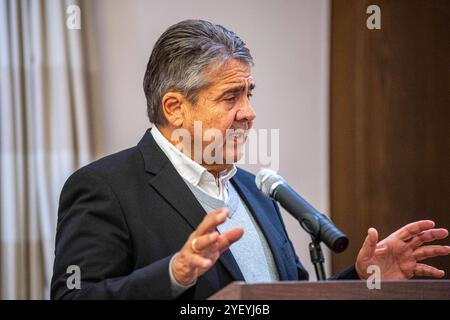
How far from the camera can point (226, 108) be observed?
1.73 m

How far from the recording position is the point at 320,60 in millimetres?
3025

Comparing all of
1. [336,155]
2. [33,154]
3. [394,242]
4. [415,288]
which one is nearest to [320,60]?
[336,155]

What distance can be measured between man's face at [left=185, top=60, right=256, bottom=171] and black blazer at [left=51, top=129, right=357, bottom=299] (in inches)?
5.5

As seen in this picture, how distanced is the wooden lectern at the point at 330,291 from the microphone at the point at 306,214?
0.24 feet

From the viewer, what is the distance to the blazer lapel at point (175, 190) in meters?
1.60

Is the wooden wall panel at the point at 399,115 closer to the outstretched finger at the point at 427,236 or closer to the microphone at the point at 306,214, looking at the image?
the outstretched finger at the point at 427,236

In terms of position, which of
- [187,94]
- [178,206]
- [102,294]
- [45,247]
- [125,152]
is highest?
[187,94]

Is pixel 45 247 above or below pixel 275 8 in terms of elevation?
below

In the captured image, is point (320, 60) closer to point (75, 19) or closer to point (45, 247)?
point (75, 19)

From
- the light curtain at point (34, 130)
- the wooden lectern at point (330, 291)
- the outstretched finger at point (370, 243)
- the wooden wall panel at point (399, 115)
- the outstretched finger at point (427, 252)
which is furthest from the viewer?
the wooden wall panel at point (399, 115)

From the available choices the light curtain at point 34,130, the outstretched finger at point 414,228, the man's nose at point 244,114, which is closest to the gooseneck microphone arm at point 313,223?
the man's nose at point 244,114

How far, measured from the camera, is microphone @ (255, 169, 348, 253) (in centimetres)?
125

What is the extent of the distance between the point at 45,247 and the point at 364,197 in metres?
1.31
